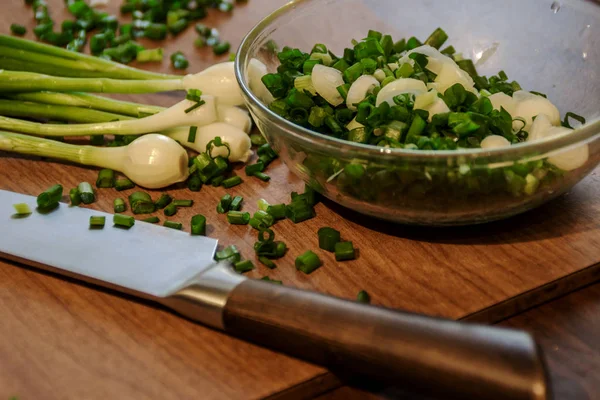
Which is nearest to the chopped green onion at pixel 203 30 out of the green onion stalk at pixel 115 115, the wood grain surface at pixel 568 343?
the green onion stalk at pixel 115 115

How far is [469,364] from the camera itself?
95cm

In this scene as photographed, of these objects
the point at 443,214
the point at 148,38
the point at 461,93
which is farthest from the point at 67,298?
the point at 148,38

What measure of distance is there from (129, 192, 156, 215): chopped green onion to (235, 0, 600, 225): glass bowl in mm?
280

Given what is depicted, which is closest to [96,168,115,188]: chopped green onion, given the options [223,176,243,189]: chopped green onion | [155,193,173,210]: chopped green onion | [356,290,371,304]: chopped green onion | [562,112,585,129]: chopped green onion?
[155,193,173,210]: chopped green onion

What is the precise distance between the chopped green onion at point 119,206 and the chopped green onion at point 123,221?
101 millimetres

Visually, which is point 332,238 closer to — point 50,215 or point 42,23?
point 50,215

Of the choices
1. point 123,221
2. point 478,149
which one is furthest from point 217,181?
point 478,149

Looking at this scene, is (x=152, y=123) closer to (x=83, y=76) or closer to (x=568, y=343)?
(x=83, y=76)

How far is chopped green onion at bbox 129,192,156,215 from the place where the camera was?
1.47 m

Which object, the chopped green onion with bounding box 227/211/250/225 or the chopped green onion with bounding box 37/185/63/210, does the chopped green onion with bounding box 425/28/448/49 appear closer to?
the chopped green onion with bounding box 227/211/250/225

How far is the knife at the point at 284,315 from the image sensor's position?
956 mm

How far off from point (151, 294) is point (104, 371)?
0.14 meters

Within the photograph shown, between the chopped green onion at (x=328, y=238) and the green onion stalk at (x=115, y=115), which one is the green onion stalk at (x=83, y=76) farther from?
the chopped green onion at (x=328, y=238)

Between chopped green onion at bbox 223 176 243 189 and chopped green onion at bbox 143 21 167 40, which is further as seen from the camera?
chopped green onion at bbox 143 21 167 40
